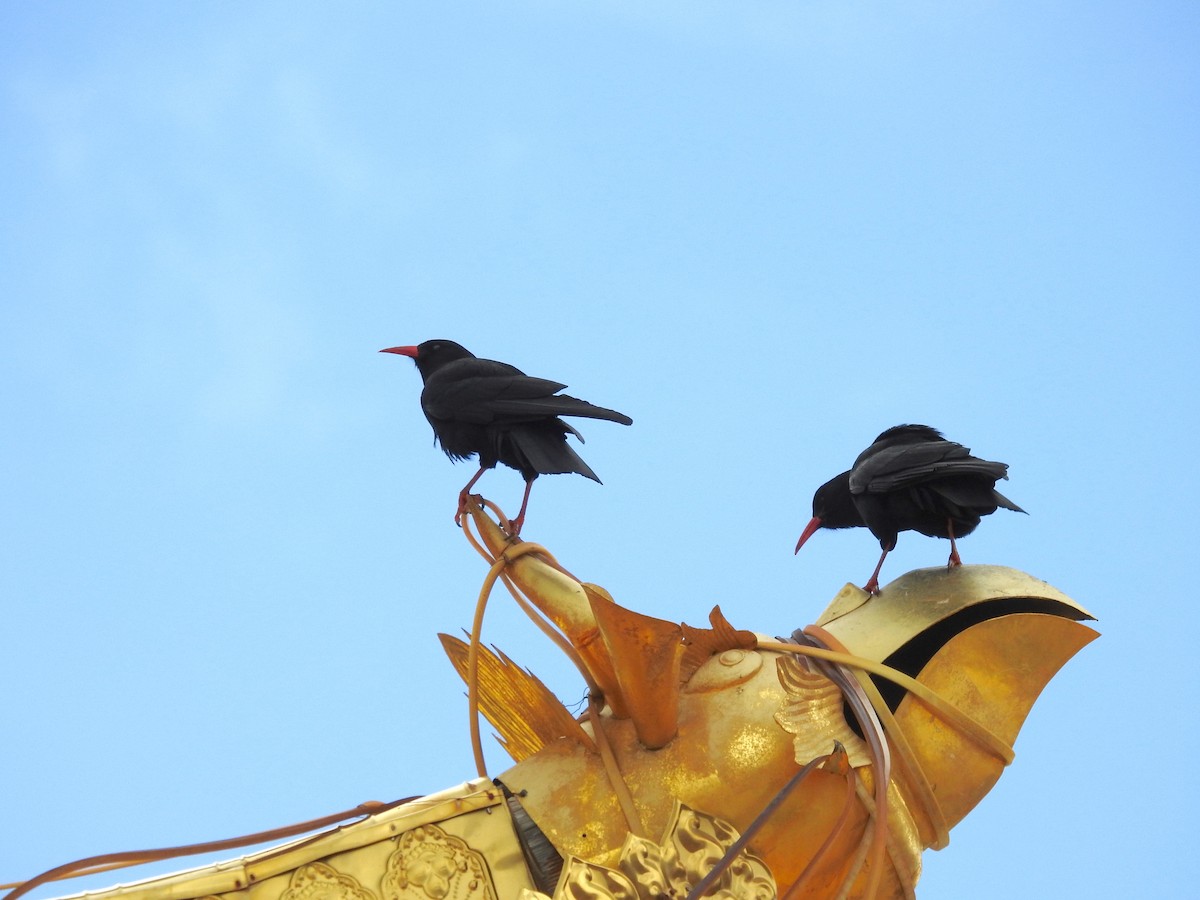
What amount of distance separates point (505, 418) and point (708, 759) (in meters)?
1.41

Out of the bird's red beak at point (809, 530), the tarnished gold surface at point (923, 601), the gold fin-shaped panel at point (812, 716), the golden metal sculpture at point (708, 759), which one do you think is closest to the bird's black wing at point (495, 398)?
the golden metal sculpture at point (708, 759)

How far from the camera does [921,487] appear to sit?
5.88 meters

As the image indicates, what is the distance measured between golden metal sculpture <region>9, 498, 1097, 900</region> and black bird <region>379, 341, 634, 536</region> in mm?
248

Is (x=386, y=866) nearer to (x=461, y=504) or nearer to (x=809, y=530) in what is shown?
(x=461, y=504)

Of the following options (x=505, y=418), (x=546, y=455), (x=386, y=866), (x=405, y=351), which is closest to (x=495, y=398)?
(x=505, y=418)

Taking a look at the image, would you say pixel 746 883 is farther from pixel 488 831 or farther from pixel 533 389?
pixel 533 389

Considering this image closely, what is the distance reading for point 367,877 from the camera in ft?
15.2

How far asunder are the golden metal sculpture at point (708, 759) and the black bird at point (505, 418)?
248 mm

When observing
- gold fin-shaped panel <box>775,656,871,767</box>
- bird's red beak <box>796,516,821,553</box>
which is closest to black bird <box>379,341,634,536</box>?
gold fin-shaped panel <box>775,656,871,767</box>

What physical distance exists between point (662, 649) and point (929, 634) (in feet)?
4.00

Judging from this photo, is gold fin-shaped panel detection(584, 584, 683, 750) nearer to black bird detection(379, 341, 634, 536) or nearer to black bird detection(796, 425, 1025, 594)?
black bird detection(379, 341, 634, 536)

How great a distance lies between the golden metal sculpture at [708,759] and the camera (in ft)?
15.4

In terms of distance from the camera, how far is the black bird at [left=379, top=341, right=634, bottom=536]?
5.43 m

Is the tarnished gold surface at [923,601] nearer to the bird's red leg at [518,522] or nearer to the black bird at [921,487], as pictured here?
the black bird at [921,487]
